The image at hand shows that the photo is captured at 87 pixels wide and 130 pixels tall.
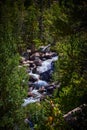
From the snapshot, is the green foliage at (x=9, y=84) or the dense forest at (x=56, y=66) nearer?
the dense forest at (x=56, y=66)

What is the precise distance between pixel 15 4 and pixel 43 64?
14.8 m

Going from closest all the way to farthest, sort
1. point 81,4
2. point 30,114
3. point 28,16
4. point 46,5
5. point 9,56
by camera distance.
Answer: point 81,4
point 9,56
point 30,114
point 28,16
point 46,5

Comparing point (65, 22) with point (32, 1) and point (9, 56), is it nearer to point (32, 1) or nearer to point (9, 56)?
point (9, 56)

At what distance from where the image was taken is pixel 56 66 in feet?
74.5

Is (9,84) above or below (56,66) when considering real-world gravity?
below

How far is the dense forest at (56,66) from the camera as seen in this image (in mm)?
10320

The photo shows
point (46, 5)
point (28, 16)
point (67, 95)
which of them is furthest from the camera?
point (46, 5)

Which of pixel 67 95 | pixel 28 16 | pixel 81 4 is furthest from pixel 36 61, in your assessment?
pixel 81 4

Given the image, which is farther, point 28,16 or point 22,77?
point 28,16

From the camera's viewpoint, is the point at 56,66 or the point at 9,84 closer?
the point at 56,66

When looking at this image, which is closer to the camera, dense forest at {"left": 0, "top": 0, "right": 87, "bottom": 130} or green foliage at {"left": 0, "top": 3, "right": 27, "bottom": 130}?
dense forest at {"left": 0, "top": 0, "right": 87, "bottom": 130}

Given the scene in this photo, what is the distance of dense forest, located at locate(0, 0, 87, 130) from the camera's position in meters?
10.3

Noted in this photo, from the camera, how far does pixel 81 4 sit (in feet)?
33.8

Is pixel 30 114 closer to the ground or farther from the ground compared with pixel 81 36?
closer to the ground
